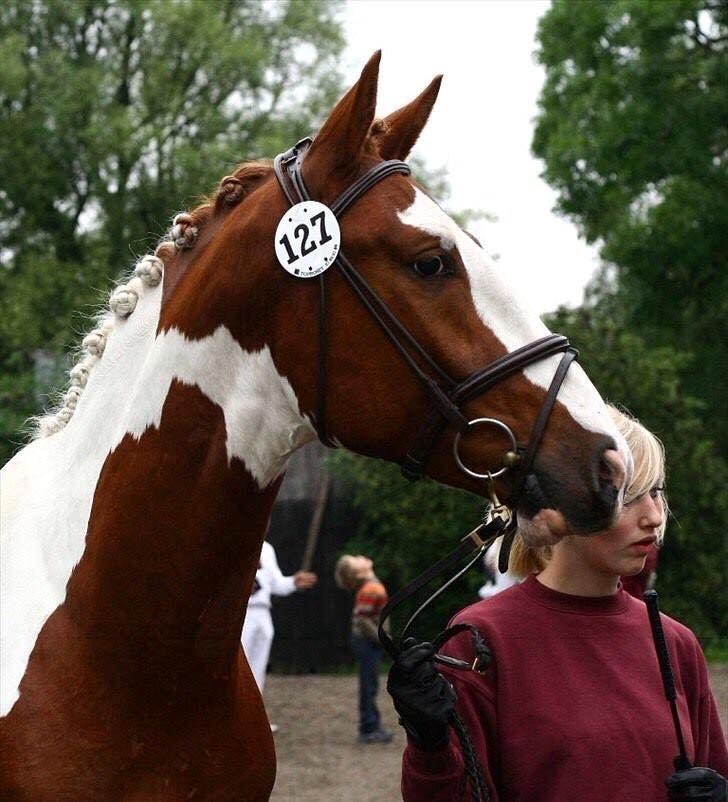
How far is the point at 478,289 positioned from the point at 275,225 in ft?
1.71

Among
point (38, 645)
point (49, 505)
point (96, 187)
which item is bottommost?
point (38, 645)

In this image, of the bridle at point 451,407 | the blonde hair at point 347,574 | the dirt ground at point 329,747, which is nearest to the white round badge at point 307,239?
the bridle at point 451,407

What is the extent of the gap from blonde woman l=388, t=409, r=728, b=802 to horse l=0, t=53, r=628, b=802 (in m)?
0.35

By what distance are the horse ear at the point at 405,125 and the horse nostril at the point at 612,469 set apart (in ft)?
3.12

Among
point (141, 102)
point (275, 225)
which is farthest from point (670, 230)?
point (275, 225)

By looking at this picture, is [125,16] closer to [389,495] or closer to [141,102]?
[141,102]

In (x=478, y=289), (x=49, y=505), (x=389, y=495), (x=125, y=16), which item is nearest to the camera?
(x=478, y=289)

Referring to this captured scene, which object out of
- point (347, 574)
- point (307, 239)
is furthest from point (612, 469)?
point (347, 574)

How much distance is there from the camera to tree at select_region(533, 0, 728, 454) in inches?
853

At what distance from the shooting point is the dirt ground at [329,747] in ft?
30.6

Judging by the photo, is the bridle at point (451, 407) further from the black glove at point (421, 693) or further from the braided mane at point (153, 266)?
the braided mane at point (153, 266)

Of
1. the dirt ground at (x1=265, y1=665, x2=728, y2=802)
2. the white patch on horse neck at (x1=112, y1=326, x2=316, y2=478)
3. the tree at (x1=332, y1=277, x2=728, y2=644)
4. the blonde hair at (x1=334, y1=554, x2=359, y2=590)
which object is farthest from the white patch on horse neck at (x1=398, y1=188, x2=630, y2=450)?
the tree at (x1=332, y1=277, x2=728, y2=644)

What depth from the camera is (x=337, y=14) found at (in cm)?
2695

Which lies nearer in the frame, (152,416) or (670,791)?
(670,791)
